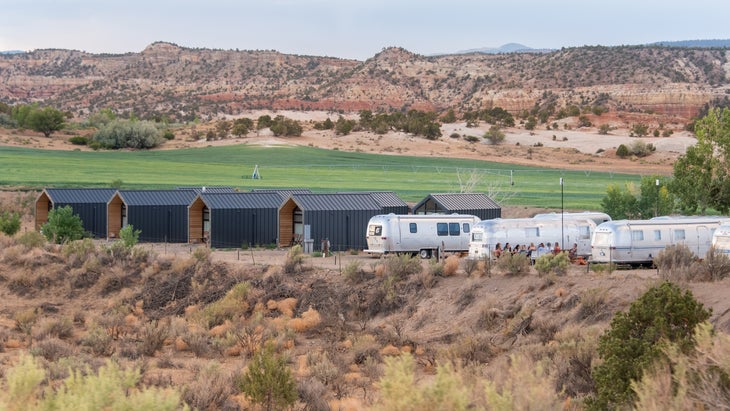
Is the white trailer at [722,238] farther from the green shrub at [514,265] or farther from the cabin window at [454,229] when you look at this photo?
the cabin window at [454,229]

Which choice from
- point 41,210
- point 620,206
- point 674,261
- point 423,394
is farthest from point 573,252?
point 423,394

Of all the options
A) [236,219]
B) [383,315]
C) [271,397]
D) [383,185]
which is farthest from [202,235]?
[271,397]

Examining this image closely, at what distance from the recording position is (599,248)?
122ft

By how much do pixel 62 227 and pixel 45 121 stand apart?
71650mm

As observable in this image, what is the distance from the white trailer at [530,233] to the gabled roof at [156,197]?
1782cm

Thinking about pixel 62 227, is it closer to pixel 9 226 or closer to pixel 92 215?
pixel 9 226

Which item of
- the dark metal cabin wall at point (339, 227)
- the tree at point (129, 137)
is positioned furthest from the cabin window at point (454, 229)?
the tree at point (129, 137)

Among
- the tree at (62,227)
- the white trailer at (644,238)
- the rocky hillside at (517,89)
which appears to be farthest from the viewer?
the rocky hillside at (517,89)

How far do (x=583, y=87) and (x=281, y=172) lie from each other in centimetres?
8727

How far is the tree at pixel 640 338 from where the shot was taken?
15938 millimetres

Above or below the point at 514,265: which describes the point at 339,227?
above

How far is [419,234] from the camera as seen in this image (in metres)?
43.3

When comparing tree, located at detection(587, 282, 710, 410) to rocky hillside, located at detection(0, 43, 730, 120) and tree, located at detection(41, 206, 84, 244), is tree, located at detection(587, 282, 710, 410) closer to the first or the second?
tree, located at detection(41, 206, 84, 244)

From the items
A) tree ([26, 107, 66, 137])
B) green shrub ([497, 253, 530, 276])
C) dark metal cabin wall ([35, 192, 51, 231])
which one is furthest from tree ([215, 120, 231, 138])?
green shrub ([497, 253, 530, 276])
